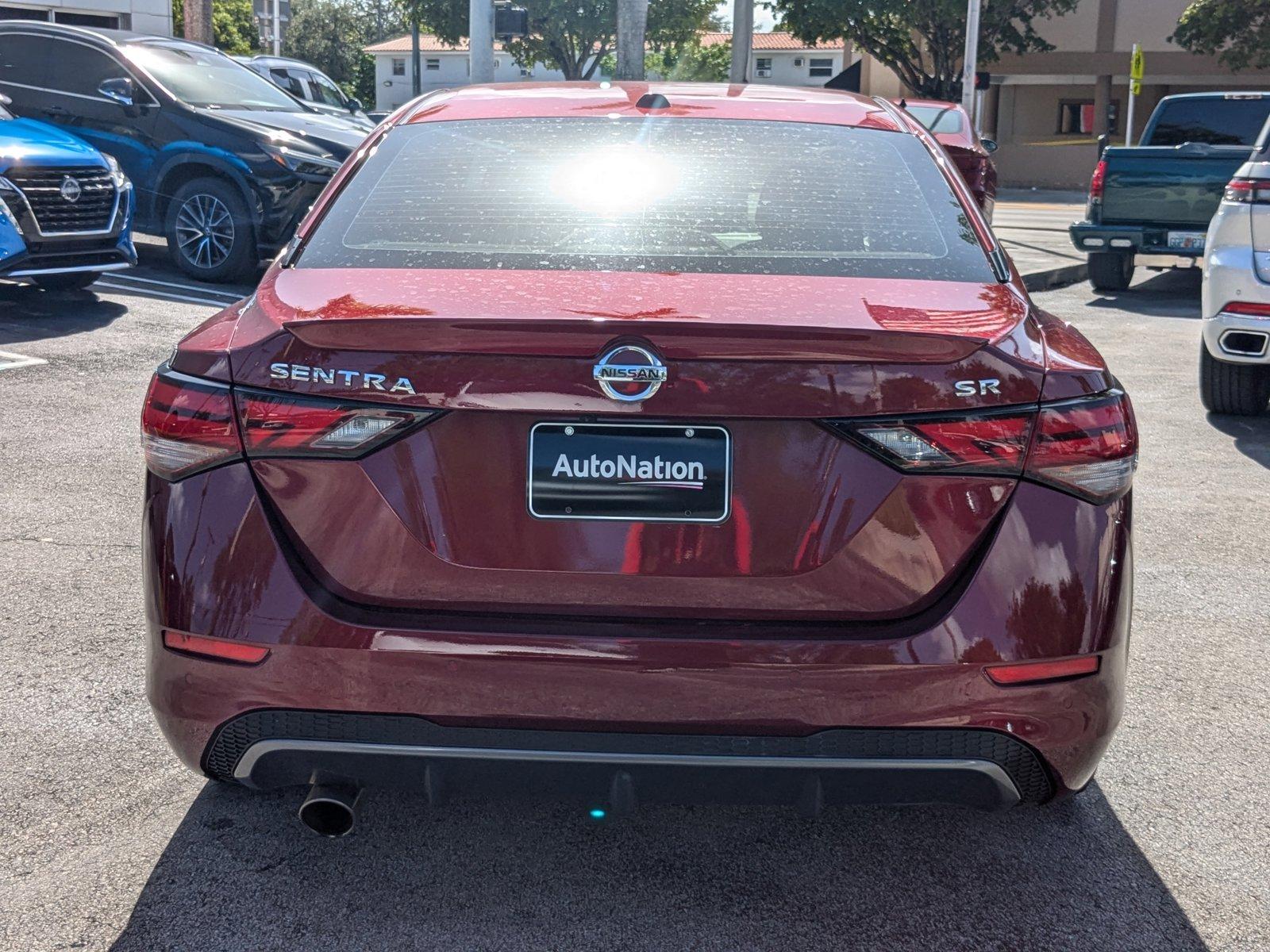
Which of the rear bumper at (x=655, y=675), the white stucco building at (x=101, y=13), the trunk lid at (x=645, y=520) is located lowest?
the rear bumper at (x=655, y=675)

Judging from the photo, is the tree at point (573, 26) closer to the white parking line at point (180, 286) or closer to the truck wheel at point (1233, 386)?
the white parking line at point (180, 286)

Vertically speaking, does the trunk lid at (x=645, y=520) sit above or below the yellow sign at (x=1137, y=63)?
below

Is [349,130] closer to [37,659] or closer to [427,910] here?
[37,659]

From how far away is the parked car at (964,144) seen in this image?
44.5ft

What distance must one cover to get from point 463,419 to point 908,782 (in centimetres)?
99

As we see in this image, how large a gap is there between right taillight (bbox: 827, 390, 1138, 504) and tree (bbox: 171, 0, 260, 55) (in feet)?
172

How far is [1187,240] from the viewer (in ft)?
44.6

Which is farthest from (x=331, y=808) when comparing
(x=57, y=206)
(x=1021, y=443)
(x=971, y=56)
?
(x=971, y=56)

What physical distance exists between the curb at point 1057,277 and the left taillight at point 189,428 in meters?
13.4

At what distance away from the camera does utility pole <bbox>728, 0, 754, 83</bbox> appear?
21.7 m

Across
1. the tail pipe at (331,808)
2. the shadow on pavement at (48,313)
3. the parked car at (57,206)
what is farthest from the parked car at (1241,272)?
the parked car at (57,206)

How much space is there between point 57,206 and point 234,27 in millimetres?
59122

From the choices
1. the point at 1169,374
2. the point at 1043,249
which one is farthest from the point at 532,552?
the point at 1043,249

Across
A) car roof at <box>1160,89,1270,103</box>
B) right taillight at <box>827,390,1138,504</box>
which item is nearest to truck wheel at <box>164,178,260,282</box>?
car roof at <box>1160,89,1270,103</box>
